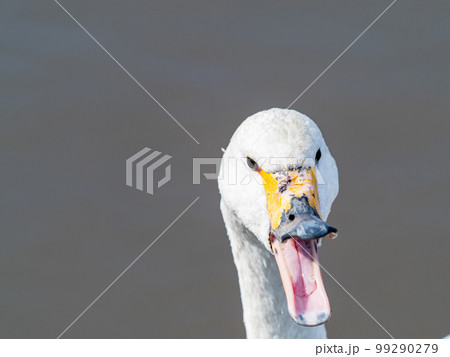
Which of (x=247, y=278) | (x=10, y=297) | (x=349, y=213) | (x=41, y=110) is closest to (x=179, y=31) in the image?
(x=41, y=110)

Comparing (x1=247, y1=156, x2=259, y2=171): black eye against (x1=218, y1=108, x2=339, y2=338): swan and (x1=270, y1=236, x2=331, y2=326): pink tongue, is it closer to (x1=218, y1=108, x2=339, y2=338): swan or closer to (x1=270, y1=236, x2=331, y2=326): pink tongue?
(x1=218, y1=108, x2=339, y2=338): swan

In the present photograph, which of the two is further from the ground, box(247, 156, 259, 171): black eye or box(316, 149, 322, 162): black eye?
box(316, 149, 322, 162): black eye

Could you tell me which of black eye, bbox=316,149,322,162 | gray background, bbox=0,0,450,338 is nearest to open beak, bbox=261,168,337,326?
black eye, bbox=316,149,322,162

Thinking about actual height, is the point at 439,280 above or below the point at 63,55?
below

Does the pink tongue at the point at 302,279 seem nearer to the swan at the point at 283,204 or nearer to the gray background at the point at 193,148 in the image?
the swan at the point at 283,204

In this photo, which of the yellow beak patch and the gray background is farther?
the gray background

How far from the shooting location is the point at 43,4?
27.0 ft

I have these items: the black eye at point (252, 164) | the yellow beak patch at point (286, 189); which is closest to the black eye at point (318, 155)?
the yellow beak patch at point (286, 189)

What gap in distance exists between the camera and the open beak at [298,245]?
11.8 ft

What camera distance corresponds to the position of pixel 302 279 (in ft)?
12.1

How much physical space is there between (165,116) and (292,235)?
4.17m

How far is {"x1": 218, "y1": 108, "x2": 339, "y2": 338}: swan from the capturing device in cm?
364
